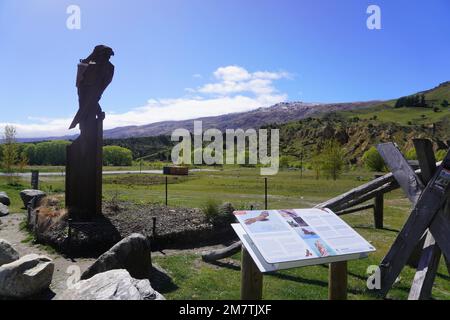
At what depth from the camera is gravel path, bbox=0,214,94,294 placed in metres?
7.74

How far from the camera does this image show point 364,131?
97438 millimetres

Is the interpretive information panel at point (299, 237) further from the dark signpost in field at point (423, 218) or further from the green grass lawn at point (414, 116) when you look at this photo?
the green grass lawn at point (414, 116)

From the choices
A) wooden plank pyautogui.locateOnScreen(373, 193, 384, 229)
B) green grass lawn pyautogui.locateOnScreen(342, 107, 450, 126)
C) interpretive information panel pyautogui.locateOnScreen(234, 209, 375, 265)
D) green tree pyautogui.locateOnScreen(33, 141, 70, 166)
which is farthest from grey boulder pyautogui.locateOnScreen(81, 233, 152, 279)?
green grass lawn pyautogui.locateOnScreen(342, 107, 450, 126)

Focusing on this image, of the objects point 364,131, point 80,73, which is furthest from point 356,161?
point 80,73

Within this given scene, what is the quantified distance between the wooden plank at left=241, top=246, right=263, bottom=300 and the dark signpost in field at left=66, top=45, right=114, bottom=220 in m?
8.71

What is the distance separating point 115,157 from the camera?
278 feet

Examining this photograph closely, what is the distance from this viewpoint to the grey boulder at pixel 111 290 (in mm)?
4621

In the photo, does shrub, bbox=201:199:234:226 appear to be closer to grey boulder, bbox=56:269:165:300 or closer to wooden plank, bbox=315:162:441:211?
wooden plank, bbox=315:162:441:211

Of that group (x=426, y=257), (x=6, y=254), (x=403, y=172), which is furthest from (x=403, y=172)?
(x=6, y=254)

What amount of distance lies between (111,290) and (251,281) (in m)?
1.76

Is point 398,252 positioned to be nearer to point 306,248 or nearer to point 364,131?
point 306,248

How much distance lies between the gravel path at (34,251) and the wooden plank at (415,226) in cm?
596

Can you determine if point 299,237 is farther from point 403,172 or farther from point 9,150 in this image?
point 9,150
